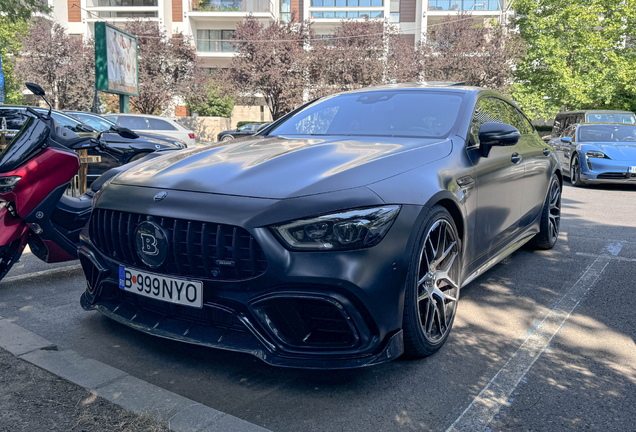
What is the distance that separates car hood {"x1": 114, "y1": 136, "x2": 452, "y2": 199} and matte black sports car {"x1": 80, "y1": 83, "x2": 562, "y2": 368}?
1 cm

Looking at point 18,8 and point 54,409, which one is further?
point 18,8

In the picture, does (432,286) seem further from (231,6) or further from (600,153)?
(231,6)

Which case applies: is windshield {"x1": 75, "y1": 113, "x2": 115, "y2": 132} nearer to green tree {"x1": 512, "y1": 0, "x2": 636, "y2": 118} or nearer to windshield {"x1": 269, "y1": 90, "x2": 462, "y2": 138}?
windshield {"x1": 269, "y1": 90, "x2": 462, "y2": 138}

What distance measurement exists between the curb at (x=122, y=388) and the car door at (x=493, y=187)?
1.85m

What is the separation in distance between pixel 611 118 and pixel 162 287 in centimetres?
1584

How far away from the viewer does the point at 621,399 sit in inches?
101

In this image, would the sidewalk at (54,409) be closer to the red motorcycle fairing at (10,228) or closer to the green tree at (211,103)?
the red motorcycle fairing at (10,228)

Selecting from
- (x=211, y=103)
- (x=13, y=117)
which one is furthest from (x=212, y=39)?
(x=13, y=117)

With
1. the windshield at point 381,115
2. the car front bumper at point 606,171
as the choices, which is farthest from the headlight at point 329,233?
the car front bumper at point 606,171

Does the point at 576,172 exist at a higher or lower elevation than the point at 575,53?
lower

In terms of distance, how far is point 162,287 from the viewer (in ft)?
8.55

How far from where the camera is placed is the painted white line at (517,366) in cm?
236

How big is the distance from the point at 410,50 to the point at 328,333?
3967 centimetres

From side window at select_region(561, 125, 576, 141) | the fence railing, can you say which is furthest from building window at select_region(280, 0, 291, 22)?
side window at select_region(561, 125, 576, 141)
